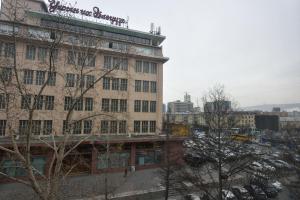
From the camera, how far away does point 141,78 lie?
32.5 metres

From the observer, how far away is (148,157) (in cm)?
2961

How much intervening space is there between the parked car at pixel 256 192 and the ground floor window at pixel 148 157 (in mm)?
12848

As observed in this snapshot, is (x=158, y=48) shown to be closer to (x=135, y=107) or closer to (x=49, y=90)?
(x=135, y=107)

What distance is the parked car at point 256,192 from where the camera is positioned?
1916cm

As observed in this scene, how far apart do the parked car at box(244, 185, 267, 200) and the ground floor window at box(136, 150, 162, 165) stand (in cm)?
1285

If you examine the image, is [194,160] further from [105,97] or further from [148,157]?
[105,97]

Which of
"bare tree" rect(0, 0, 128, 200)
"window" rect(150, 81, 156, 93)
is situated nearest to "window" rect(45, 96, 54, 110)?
"bare tree" rect(0, 0, 128, 200)

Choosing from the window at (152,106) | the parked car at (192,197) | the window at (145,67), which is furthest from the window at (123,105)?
the parked car at (192,197)

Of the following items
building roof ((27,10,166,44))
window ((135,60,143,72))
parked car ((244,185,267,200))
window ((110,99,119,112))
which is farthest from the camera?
window ((135,60,143,72))

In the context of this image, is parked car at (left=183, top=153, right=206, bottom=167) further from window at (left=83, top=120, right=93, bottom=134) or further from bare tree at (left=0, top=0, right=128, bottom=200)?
window at (left=83, top=120, right=93, bottom=134)

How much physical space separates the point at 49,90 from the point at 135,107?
12.3m

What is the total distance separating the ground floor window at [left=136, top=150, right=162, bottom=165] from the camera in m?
28.9

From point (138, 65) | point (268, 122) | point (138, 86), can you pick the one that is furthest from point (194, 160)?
point (268, 122)

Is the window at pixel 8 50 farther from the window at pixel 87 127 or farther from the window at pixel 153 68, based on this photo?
the window at pixel 153 68
